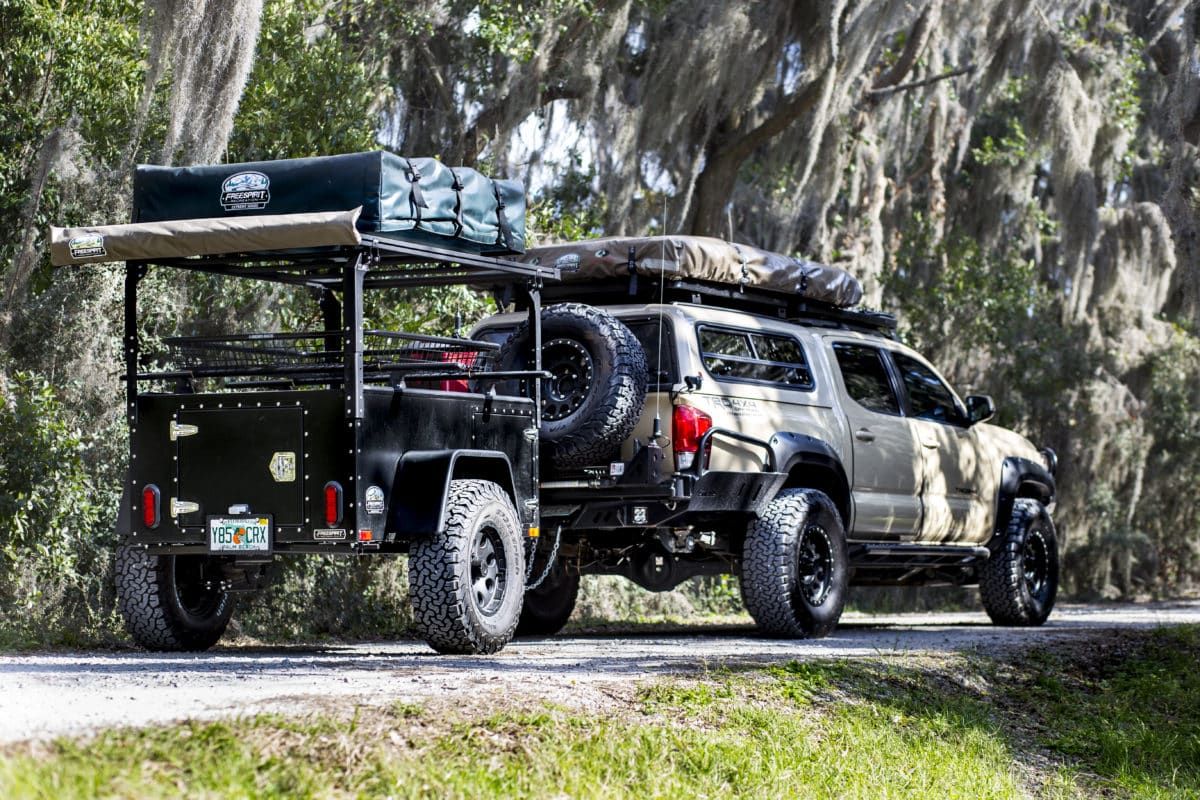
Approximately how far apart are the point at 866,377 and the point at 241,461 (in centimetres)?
524

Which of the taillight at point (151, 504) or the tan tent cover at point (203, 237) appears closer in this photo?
the tan tent cover at point (203, 237)

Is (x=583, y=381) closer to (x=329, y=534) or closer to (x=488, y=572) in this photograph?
(x=488, y=572)

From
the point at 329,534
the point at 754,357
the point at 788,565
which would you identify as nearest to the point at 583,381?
the point at 754,357

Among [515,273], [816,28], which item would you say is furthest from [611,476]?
[816,28]

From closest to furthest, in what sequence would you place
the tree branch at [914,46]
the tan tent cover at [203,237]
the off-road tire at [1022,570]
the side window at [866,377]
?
the tan tent cover at [203,237] < the side window at [866,377] < the off-road tire at [1022,570] < the tree branch at [914,46]

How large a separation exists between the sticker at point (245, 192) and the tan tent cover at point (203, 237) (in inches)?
4.7

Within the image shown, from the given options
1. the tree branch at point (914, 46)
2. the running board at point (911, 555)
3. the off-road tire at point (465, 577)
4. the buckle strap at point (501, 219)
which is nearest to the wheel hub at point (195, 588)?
the off-road tire at point (465, 577)

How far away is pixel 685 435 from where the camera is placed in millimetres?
10656

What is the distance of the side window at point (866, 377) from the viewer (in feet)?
40.4

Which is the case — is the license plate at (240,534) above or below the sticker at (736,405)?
below

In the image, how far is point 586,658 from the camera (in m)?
9.40

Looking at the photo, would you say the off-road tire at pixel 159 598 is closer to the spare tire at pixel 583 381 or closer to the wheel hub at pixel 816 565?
the spare tire at pixel 583 381

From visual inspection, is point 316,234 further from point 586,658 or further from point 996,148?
point 996,148

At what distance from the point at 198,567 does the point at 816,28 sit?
12065 mm
